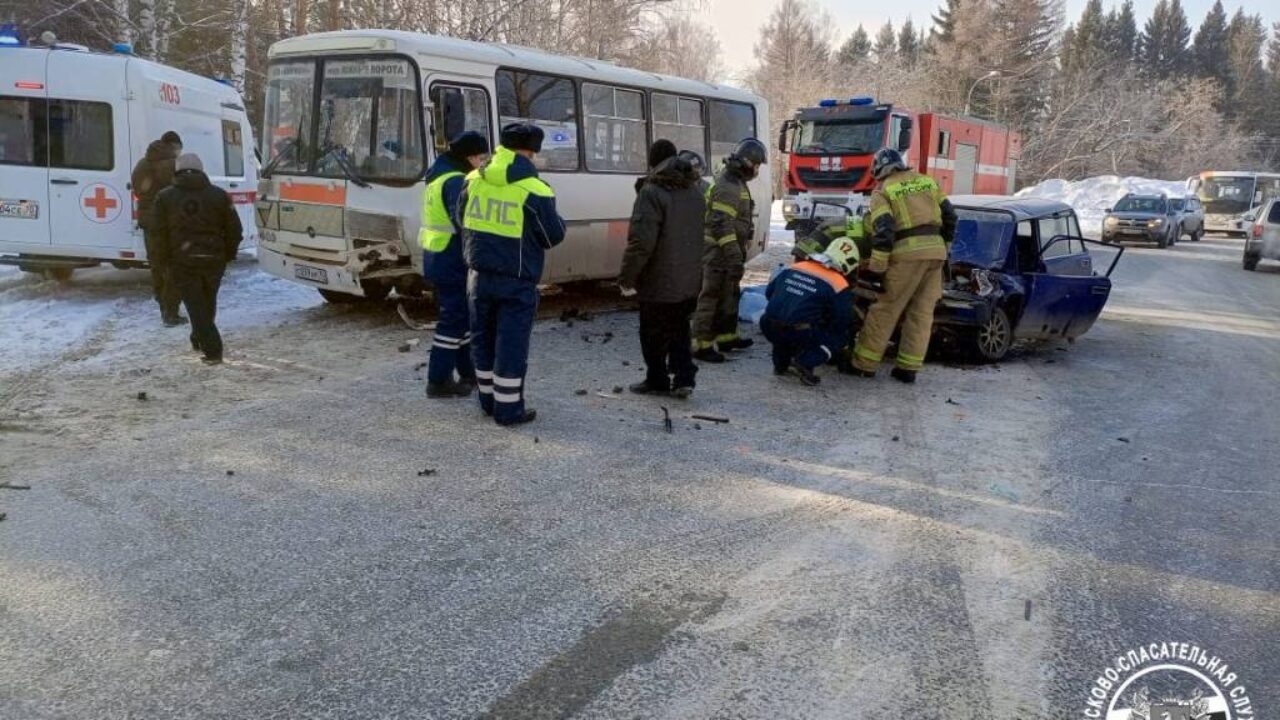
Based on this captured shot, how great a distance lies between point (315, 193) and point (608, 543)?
6535 mm

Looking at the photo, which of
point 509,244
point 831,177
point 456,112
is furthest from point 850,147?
point 509,244

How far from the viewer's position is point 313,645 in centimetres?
327

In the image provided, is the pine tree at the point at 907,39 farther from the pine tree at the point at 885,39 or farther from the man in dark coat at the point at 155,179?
the man in dark coat at the point at 155,179

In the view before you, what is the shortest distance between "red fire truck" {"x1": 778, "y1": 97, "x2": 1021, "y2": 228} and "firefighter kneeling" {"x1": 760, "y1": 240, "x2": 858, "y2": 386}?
10.4m

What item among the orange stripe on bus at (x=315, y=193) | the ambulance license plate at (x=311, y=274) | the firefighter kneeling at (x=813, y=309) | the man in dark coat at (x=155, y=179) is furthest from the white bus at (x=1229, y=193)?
the man in dark coat at (x=155, y=179)

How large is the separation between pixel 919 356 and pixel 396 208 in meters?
5.18

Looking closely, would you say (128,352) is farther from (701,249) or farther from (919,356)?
(919,356)

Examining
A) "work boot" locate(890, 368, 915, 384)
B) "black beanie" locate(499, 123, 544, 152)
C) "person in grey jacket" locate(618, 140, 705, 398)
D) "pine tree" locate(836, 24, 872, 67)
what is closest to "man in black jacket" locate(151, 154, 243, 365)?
Result: "black beanie" locate(499, 123, 544, 152)

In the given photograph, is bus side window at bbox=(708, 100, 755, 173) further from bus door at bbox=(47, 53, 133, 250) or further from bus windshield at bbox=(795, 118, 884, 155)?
bus door at bbox=(47, 53, 133, 250)

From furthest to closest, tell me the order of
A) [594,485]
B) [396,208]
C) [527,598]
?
1. [396,208]
2. [594,485]
3. [527,598]

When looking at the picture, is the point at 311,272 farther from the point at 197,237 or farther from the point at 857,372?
the point at 857,372

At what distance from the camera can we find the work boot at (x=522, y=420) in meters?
6.11

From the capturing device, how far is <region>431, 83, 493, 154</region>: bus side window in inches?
356

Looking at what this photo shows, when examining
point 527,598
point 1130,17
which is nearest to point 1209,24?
point 1130,17
